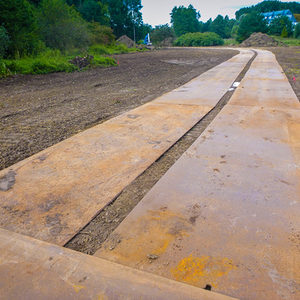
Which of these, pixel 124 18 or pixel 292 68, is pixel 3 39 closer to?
pixel 292 68

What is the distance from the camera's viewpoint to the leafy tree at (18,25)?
10.6 meters

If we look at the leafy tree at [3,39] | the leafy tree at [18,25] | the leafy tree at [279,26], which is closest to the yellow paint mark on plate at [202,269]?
the leafy tree at [3,39]

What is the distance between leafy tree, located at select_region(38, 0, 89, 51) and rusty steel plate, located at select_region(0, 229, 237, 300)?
17932mm

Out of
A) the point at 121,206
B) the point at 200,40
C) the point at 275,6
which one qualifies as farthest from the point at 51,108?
the point at 275,6

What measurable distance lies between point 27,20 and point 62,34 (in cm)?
520

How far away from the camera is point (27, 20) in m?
11.7

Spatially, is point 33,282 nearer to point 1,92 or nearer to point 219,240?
point 219,240

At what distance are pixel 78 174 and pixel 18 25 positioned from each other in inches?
475

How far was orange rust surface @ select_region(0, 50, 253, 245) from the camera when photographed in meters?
1.58

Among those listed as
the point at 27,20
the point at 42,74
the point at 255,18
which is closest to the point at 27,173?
the point at 42,74

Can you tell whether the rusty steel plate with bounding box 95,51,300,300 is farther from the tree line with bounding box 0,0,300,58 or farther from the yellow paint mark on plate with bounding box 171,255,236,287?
the tree line with bounding box 0,0,300,58

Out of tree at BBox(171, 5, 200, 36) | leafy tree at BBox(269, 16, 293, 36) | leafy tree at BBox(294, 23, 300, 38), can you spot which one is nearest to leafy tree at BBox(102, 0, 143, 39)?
leafy tree at BBox(269, 16, 293, 36)

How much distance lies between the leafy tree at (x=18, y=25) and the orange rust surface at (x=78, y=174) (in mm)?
10302

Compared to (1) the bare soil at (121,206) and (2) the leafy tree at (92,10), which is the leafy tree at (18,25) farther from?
(2) the leafy tree at (92,10)
